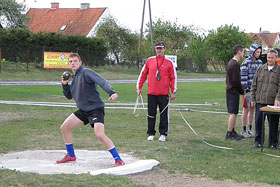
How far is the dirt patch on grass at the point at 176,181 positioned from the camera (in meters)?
6.62

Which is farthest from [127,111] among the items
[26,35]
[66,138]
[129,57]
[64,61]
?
[129,57]

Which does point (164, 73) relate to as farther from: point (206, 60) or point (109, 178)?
point (206, 60)

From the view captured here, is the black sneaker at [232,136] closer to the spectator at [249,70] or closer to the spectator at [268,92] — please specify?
the spectator at [249,70]

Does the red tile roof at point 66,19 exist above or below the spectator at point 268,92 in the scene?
above

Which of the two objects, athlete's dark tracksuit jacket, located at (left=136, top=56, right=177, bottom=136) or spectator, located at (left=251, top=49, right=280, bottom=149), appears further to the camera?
athlete's dark tracksuit jacket, located at (left=136, top=56, right=177, bottom=136)

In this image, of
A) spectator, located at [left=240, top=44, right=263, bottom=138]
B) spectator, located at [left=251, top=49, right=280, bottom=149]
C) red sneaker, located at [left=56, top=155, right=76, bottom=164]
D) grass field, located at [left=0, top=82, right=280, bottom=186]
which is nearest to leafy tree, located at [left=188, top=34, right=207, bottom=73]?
grass field, located at [left=0, top=82, right=280, bottom=186]

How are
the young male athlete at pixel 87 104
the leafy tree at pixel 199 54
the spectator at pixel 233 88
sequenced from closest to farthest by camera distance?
the young male athlete at pixel 87 104
the spectator at pixel 233 88
the leafy tree at pixel 199 54

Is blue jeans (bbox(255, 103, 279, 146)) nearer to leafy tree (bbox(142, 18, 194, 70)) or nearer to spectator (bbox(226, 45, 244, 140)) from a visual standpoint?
spectator (bbox(226, 45, 244, 140))

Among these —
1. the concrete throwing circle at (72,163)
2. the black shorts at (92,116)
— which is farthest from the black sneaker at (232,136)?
the black shorts at (92,116)

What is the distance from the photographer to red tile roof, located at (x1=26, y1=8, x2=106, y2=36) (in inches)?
2586

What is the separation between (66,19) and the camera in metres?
68.1

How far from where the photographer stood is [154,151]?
898 centimetres

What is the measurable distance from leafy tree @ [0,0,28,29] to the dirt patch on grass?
48.5 meters

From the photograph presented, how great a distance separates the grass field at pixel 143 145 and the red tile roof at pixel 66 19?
51.0 m
